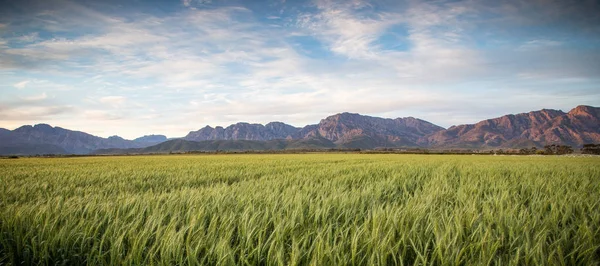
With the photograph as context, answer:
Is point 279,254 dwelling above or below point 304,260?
above

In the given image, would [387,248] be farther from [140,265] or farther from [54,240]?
[54,240]

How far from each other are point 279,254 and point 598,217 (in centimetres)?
389

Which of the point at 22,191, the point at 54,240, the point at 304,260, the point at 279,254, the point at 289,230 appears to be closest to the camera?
the point at 279,254

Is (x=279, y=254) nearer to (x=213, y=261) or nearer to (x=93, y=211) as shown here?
(x=213, y=261)

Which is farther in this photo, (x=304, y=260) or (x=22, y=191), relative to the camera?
(x=22, y=191)

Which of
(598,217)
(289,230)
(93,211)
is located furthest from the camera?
(93,211)

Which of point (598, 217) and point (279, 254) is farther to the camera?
point (598, 217)

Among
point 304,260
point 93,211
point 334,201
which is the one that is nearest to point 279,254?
point 304,260

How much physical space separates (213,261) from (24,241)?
1.96 m

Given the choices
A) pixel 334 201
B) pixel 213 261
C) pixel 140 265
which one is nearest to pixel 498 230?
pixel 334 201

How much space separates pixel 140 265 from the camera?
6.59 ft

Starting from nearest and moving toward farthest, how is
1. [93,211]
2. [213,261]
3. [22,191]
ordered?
[213,261] → [93,211] → [22,191]

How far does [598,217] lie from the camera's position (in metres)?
3.15

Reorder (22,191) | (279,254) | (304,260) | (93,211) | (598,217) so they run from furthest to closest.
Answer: (22,191)
(93,211)
(598,217)
(304,260)
(279,254)
